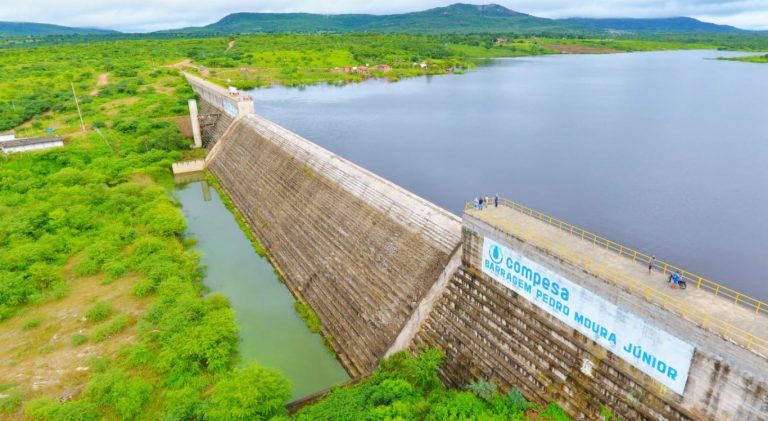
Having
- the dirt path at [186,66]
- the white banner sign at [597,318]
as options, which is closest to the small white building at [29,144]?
the dirt path at [186,66]

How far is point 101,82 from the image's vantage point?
358ft

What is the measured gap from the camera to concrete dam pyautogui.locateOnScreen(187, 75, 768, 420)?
45.9ft

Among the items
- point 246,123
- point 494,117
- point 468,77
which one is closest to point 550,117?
point 494,117

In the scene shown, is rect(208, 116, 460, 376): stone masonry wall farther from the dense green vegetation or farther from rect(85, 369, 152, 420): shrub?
rect(85, 369, 152, 420): shrub

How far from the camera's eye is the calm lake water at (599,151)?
40.1m


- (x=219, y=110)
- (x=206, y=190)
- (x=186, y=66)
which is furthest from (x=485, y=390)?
(x=186, y=66)

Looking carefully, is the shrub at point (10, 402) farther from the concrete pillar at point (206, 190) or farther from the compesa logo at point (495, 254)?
the concrete pillar at point (206, 190)

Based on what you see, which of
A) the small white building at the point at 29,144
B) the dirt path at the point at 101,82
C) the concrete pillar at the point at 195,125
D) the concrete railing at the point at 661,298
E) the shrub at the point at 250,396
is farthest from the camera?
the dirt path at the point at 101,82

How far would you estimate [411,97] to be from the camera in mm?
105062

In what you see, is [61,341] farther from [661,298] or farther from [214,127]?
[214,127]

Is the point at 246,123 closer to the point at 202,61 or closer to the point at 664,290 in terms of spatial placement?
the point at 664,290

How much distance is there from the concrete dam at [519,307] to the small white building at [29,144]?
4607cm

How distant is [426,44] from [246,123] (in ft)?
506

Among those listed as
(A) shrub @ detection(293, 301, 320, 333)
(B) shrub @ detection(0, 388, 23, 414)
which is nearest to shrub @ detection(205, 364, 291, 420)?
(A) shrub @ detection(293, 301, 320, 333)
